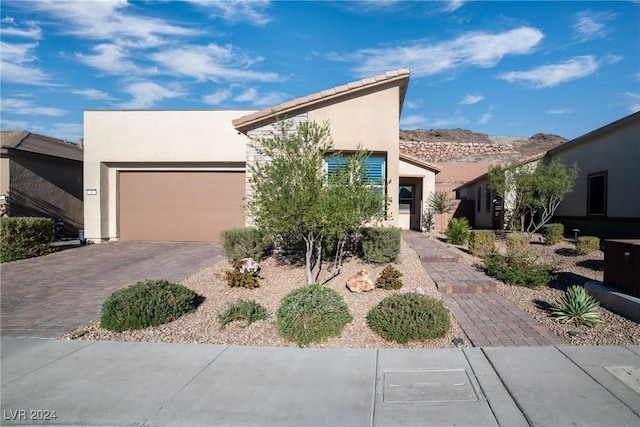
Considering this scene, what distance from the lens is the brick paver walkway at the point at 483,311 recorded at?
504 centimetres

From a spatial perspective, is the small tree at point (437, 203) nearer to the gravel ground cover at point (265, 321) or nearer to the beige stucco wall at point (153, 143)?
the beige stucco wall at point (153, 143)

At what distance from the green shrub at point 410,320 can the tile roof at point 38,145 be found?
15649 mm

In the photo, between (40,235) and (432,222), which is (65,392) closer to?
(40,235)

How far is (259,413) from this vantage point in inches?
137

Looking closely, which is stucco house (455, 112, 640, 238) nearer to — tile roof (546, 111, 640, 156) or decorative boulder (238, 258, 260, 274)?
tile roof (546, 111, 640, 156)

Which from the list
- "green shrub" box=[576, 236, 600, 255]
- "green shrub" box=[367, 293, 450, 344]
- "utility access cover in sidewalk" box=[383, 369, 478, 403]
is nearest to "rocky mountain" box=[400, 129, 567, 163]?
"green shrub" box=[576, 236, 600, 255]

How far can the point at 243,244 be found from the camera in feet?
30.3

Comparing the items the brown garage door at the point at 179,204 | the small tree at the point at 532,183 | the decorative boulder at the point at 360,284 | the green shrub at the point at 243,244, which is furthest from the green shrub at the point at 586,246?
the brown garage door at the point at 179,204

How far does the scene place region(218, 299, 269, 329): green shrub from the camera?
577cm

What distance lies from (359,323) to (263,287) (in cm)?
265

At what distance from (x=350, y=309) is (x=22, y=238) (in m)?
10.5

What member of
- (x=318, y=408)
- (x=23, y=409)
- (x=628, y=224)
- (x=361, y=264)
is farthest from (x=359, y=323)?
(x=628, y=224)

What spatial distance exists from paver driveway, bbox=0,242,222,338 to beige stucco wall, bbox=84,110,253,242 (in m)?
2.33

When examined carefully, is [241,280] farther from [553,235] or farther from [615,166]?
[615,166]
